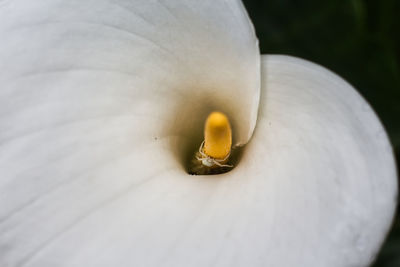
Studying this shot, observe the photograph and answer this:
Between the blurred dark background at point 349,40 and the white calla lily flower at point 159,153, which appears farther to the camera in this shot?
the blurred dark background at point 349,40

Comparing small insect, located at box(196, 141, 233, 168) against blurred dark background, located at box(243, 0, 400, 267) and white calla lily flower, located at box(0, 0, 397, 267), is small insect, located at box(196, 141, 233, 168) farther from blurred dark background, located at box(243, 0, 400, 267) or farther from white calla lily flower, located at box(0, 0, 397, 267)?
blurred dark background, located at box(243, 0, 400, 267)

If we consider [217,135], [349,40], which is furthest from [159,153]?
[349,40]

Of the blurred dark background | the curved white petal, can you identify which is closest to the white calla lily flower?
the curved white petal

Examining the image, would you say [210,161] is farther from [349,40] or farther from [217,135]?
[349,40]

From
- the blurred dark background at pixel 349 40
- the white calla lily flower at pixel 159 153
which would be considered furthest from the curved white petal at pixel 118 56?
the blurred dark background at pixel 349 40

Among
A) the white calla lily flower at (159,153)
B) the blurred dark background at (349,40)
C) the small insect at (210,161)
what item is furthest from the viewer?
the blurred dark background at (349,40)

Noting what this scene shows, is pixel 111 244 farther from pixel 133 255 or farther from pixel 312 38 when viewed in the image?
pixel 312 38

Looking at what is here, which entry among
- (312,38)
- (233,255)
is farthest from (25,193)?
(312,38)

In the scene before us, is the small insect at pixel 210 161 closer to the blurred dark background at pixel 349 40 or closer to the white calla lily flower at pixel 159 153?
the white calla lily flower at pixel 159 153
